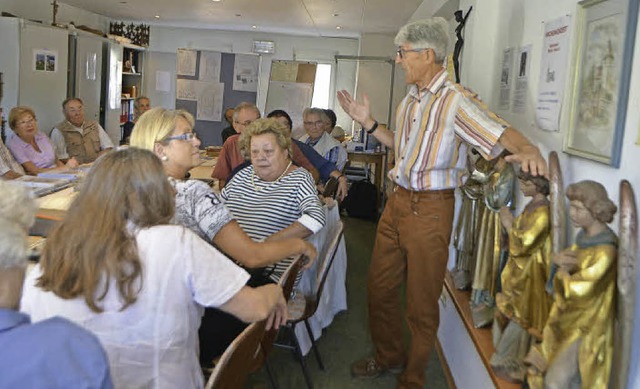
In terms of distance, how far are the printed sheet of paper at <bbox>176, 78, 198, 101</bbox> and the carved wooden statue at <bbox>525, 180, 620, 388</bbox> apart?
20.0ft

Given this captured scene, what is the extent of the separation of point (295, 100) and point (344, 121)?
3.85 meters

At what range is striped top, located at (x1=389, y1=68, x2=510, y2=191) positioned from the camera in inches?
88.4

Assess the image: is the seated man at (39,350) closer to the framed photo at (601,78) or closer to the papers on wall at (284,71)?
the framed photo at (601,78)

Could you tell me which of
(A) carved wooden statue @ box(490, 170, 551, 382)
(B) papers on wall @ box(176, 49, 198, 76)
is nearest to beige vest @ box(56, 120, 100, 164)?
(B) papers on wall @ box(176, 49, 198, 76)

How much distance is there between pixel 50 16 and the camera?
7.56 metres

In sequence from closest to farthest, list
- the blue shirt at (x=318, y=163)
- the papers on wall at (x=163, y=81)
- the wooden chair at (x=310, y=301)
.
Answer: the wooden chair at (x=310, y=301) < the blue shirt at (x=318, y=163) < the papers on wall at (x=163, y=81)

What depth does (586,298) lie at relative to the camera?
1.34 m

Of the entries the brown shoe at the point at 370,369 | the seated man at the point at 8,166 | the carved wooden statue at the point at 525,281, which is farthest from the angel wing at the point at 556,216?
the seated man at the point at 8,166

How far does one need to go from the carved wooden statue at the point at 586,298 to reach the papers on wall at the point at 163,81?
10.3m

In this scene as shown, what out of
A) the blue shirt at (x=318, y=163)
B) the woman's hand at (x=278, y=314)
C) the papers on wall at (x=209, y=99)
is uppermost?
the papers on wall at (x=209, y=99)

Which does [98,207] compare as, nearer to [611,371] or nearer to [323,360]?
[611,371]

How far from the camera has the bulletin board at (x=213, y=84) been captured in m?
7.05

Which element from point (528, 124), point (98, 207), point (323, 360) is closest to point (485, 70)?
point (528, 124)

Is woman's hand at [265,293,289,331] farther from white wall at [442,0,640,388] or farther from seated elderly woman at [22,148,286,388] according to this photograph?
white wall at [442,0,640,388]
